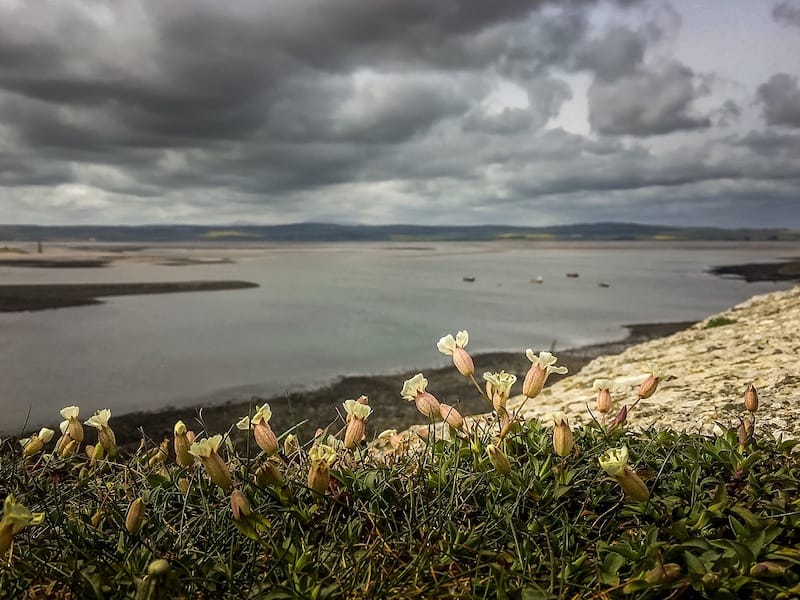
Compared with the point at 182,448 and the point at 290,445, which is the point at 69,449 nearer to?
the point at 182,448

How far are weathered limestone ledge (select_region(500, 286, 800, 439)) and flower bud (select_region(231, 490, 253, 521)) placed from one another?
2449 millimetres

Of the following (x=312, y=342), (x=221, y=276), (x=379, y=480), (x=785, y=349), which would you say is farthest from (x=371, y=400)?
(x=221, y=276)

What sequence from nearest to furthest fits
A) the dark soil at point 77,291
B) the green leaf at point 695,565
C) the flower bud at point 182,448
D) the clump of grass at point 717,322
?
the green leaf at point 695,565 → the flower bud at point 182,448 → the clump of grass at point 717,322 → the dark soil at point 77,291

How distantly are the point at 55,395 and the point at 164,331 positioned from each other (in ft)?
38.9

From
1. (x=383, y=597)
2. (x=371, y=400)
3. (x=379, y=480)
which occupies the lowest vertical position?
(x=371, y=400)

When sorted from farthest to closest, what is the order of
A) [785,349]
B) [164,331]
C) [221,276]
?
[221,276], [164,331], [785,349]

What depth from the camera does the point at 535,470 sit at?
263 cm

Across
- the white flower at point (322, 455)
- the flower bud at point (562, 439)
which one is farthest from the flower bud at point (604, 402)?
the white flower at point (322, 455)

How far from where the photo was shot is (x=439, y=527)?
2373mm

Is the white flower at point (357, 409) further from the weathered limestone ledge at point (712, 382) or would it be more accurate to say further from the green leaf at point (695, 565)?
the weathered limestone ledge at point (712, 382)

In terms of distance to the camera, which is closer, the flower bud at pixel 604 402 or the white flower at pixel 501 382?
the white flower at pixel 501 382

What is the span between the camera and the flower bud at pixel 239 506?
210 centimetres

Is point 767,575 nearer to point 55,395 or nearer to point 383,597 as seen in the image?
point 383,597

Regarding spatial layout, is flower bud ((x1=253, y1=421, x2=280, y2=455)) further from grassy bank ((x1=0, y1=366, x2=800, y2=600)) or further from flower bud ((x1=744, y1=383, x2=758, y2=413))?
flower bud ((x1=744, y1=383, x2=758, y2=413))
